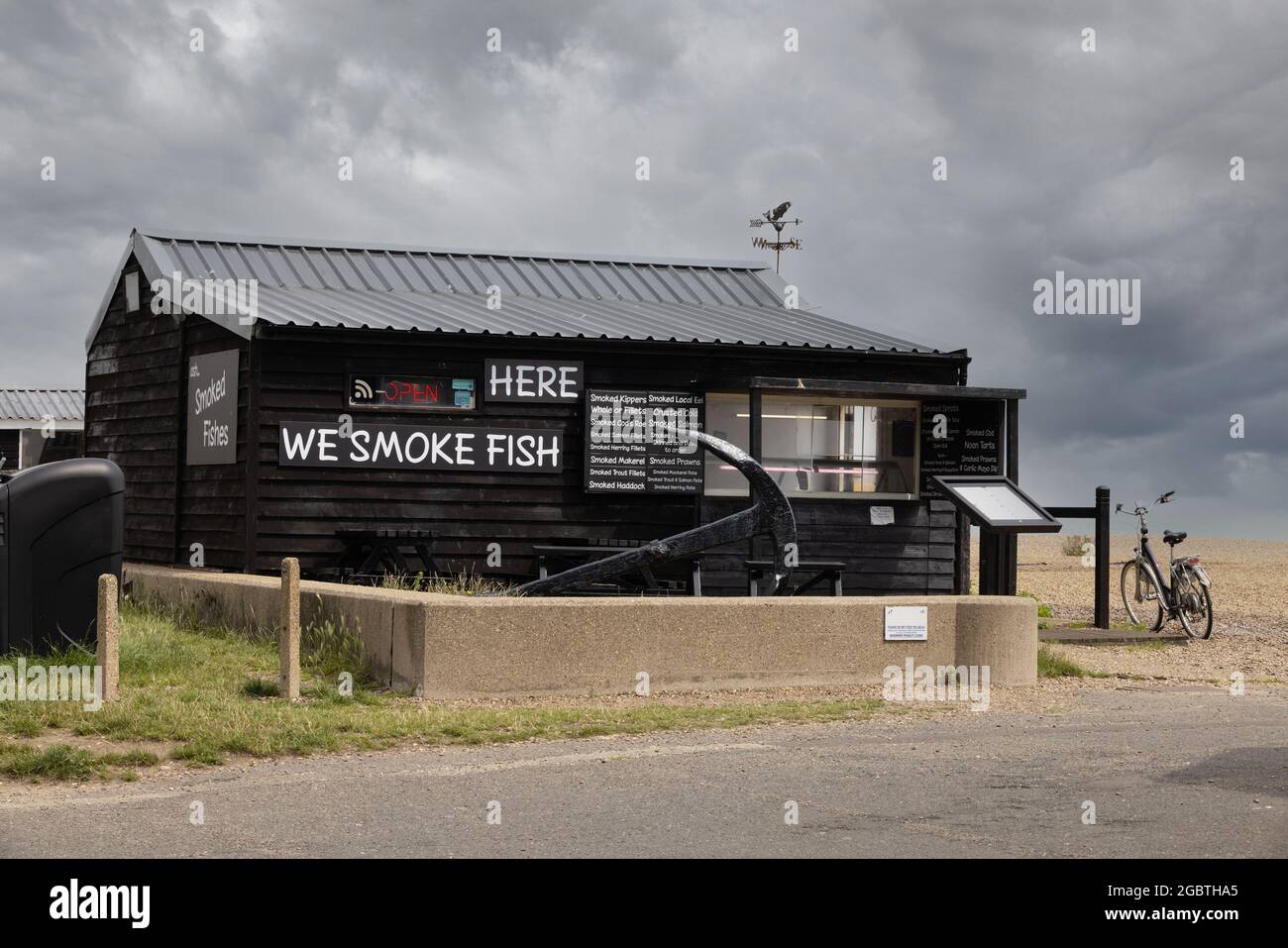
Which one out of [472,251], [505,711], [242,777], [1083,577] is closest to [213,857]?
[242,777]

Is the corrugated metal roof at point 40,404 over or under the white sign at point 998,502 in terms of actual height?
over

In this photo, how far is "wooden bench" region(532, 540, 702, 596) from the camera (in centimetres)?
1508

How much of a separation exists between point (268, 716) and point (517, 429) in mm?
8402

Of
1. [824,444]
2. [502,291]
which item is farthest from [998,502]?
[502,291]

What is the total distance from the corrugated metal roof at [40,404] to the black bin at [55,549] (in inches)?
1118

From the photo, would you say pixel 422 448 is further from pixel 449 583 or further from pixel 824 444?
pixel 824 444

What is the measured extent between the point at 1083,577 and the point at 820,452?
19.8 metres

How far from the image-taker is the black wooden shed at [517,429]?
1661 centimetres

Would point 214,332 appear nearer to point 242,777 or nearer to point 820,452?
point 820,452

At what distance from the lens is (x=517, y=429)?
56.2ft

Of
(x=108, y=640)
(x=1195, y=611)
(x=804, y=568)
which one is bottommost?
(x=1195, y=611)

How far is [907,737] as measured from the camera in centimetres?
905

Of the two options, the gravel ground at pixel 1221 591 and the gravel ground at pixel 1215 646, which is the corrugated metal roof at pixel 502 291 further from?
the gravel ground at pixel 1221 591

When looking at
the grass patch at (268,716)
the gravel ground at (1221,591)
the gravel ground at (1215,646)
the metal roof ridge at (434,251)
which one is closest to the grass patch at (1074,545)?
the gravel ground at (1221,591)
